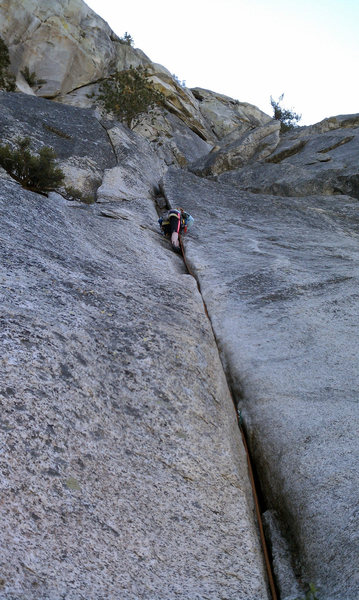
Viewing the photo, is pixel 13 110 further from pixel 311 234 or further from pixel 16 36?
pixel 16 36

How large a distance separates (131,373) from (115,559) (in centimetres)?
149

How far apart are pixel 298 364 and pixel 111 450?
2581mm

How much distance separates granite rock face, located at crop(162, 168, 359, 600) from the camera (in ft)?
10.0

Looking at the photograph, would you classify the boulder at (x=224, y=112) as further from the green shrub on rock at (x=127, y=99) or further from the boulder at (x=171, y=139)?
the green shrub on rock at (x=127, y=99)

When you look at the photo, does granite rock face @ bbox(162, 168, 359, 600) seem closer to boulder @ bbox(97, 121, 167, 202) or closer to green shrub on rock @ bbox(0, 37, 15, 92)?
boulder @ bbox(97, 121, 167, 202)

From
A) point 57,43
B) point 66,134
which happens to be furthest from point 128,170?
point 57,43

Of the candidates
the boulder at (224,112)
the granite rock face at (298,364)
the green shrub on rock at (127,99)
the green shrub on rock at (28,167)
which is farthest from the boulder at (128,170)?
the boulder at (224,112)

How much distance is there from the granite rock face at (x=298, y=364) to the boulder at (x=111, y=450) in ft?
1.09

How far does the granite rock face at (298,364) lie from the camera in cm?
305

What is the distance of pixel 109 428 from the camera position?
308 centimetres

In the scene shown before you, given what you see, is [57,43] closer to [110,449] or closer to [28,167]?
[28,167]

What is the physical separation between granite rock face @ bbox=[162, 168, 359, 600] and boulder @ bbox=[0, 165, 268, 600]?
13.1 inches

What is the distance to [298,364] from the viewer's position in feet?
15.7

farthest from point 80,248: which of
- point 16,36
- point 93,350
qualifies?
point 16,36
